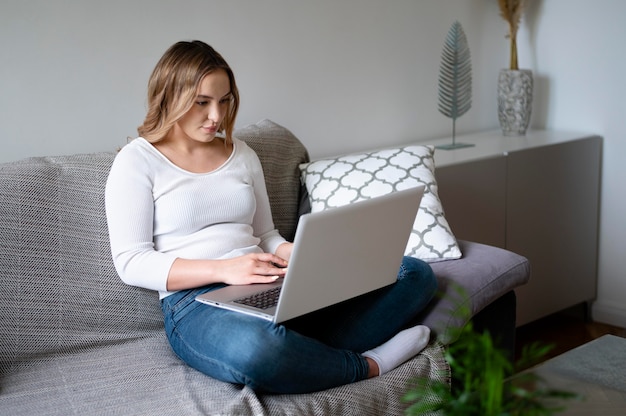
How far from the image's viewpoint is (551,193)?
10.1 ft

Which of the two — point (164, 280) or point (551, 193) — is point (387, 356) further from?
point (551, 193)

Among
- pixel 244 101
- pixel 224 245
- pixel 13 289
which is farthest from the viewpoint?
pixel 244 101

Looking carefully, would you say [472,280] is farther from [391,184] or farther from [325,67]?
[325,67]

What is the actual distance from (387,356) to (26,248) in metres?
0.85

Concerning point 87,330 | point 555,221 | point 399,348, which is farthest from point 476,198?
point 87,330

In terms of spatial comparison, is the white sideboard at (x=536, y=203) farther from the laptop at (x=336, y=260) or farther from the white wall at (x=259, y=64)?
the laptop at (x=336, y=260)

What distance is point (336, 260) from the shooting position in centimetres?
170

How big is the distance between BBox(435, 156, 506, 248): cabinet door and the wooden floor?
17.7 inches

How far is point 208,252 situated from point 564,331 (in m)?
1.80

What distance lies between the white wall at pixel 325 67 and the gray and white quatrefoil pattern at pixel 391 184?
42 centimetres

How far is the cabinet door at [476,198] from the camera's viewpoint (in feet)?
8.96

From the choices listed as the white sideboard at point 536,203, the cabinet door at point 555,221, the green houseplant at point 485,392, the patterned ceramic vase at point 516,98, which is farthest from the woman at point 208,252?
the patterned ceramic vase at point 516,98

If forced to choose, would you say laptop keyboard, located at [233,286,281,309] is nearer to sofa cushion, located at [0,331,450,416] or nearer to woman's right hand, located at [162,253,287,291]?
woman's right hand, located at [162,253,287,291]

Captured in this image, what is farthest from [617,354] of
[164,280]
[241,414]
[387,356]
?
[164,280]
